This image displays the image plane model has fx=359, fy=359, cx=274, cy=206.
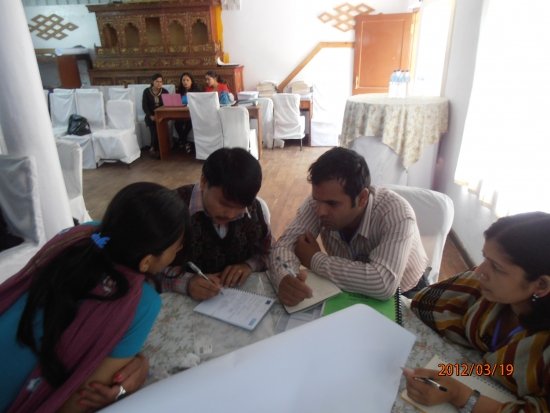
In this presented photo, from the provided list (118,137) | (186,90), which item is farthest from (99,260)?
(186,90)

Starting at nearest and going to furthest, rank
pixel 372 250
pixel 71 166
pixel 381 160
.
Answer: pixel 372 250, pixel 71 166, pixel 381 160

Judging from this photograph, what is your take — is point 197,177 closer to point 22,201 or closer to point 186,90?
point 186,90

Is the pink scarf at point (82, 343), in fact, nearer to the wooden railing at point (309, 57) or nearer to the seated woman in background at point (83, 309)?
the seated woman in background at point (83, 309)

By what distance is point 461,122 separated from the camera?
260cm

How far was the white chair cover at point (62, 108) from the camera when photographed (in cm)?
474

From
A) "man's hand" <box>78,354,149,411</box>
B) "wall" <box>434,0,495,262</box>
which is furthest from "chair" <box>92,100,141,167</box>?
"man's hand" <box>78,354,149,411</box>

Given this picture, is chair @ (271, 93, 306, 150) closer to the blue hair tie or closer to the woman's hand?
the blue hair tie

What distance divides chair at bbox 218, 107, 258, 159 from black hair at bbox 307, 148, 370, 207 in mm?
3214

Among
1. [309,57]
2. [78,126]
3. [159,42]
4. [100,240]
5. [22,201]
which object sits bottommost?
[78,126]

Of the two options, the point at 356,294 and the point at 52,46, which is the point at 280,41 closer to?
the point at 52,46

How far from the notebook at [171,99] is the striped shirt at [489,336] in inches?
176

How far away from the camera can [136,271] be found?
0.70 metres

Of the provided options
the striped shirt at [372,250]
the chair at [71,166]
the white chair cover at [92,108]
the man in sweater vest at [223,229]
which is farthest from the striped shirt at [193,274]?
the white chair cover at [92,108]
